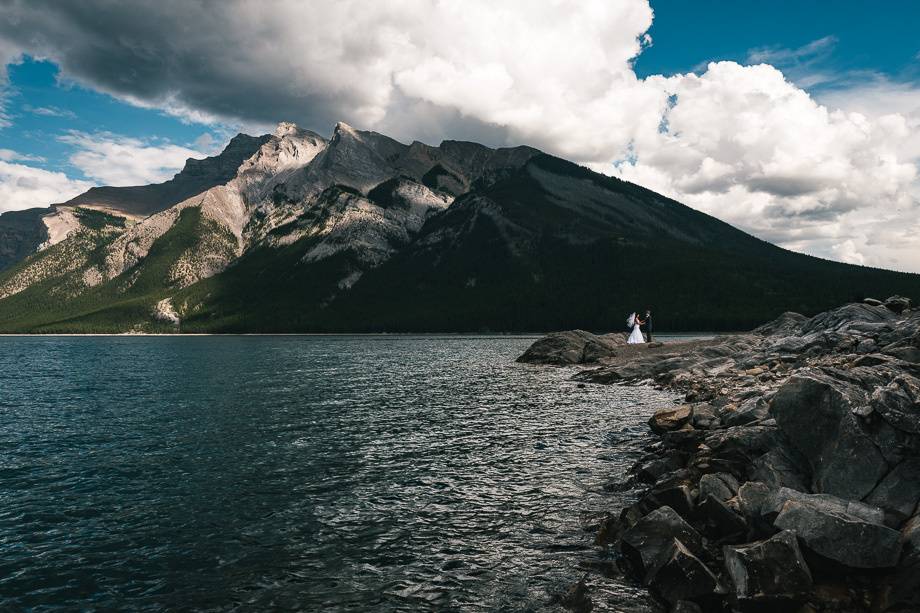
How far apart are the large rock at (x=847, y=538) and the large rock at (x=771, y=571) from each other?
2.45ft

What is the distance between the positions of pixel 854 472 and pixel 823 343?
3919cm

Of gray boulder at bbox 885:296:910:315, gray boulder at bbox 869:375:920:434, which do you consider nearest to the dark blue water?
gray boulder at bbox 869:375:920:434

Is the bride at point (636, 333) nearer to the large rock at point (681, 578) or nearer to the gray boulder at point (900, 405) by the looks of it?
the gray boulder at point (900, 405)

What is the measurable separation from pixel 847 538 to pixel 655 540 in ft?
17.7

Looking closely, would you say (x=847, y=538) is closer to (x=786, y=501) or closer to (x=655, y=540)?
(x=786, y=501)

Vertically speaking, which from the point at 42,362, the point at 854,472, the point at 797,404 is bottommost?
the point at 42,362

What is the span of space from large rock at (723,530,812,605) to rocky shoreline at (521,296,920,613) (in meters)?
0.03

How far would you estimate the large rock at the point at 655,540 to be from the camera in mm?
16797

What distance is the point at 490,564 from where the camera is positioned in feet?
61.9

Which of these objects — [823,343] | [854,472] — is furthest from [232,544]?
[823,343]

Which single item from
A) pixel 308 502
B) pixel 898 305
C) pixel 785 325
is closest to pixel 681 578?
pixel 308 502

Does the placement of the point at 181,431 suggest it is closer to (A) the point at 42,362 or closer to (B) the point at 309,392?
(B) the point at 309,392

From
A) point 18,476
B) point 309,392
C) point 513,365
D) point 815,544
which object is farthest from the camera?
point 513,365

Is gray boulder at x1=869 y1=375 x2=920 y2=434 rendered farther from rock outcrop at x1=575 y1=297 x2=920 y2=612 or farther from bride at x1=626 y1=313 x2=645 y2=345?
bride at x1=626 y1=313 x2=645 y2=345
